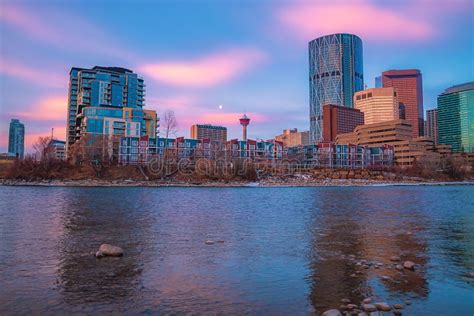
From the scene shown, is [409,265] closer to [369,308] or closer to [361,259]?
[361,259]

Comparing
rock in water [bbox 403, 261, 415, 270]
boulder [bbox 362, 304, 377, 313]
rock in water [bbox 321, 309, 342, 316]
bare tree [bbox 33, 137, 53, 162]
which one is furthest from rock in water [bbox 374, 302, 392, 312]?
bare tree [bbox 33, 137, 53, 162]

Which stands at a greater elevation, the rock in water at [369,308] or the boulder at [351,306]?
the rock in water at [369,308]

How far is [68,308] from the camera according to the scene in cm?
1175

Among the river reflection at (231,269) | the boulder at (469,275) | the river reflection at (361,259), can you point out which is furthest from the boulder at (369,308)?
the boulder at (469,275)

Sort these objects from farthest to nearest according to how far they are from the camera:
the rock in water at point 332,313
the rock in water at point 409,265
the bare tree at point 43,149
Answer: the bare tree at point 43,149
the rock in water at point 409,265
the rock in water at point 332,313

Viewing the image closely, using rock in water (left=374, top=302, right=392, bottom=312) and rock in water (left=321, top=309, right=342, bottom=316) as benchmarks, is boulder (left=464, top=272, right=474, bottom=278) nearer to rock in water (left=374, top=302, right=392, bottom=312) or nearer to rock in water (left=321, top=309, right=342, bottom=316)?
rock in water (left=374, top=302, right=392, bottom=312)

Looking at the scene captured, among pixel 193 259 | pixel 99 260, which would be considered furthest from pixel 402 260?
pixel 99 260

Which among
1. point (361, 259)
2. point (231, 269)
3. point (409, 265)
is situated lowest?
point (231, 269)

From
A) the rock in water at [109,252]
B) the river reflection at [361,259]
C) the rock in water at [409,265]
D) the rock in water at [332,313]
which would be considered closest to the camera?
the rock in water at [332,313]

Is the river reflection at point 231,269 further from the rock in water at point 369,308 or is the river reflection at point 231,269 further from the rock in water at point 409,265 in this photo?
the rock in water at point 369,308

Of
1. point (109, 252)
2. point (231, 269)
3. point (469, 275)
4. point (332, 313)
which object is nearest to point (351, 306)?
point (332, 313)

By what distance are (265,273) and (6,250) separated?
14.4 metres

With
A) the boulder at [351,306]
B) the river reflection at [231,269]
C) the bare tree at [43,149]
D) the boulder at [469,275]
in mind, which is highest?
the bare tree at [43,149]

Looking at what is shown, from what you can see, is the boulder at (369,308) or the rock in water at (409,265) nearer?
the boulder at (369,308)
